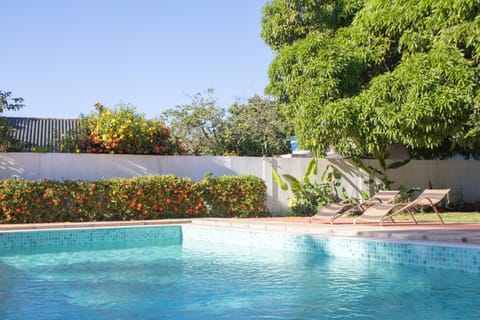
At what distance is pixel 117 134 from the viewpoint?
15.6 meters

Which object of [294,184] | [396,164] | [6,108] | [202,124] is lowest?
[294,184]

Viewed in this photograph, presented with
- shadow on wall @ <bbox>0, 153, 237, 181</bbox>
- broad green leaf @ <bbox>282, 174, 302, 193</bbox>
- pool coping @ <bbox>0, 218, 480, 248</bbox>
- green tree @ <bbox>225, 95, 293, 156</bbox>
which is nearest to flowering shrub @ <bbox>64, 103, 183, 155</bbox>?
shadow on wall @ <bbox>0, 153, 237, 181</bbox>

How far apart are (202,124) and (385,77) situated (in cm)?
1486

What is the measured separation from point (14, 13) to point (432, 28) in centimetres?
1299

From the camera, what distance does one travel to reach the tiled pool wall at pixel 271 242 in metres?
8.18

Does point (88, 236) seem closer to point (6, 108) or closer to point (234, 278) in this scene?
point (6, 108)

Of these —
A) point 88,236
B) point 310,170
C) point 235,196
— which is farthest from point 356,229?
point 310,170

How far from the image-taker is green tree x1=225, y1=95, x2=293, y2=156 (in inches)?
1038

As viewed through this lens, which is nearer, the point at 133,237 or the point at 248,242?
the point at 248,242

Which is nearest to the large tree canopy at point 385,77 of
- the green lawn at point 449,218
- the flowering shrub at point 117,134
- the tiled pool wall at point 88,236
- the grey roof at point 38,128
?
the green lawn at point 449,218

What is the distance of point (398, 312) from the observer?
5.70 m

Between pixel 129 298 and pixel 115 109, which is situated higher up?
pixel 115 109

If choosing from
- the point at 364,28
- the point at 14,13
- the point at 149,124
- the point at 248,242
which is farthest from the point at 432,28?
the point at 14,13

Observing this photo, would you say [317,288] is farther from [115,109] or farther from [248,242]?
[115,109]
